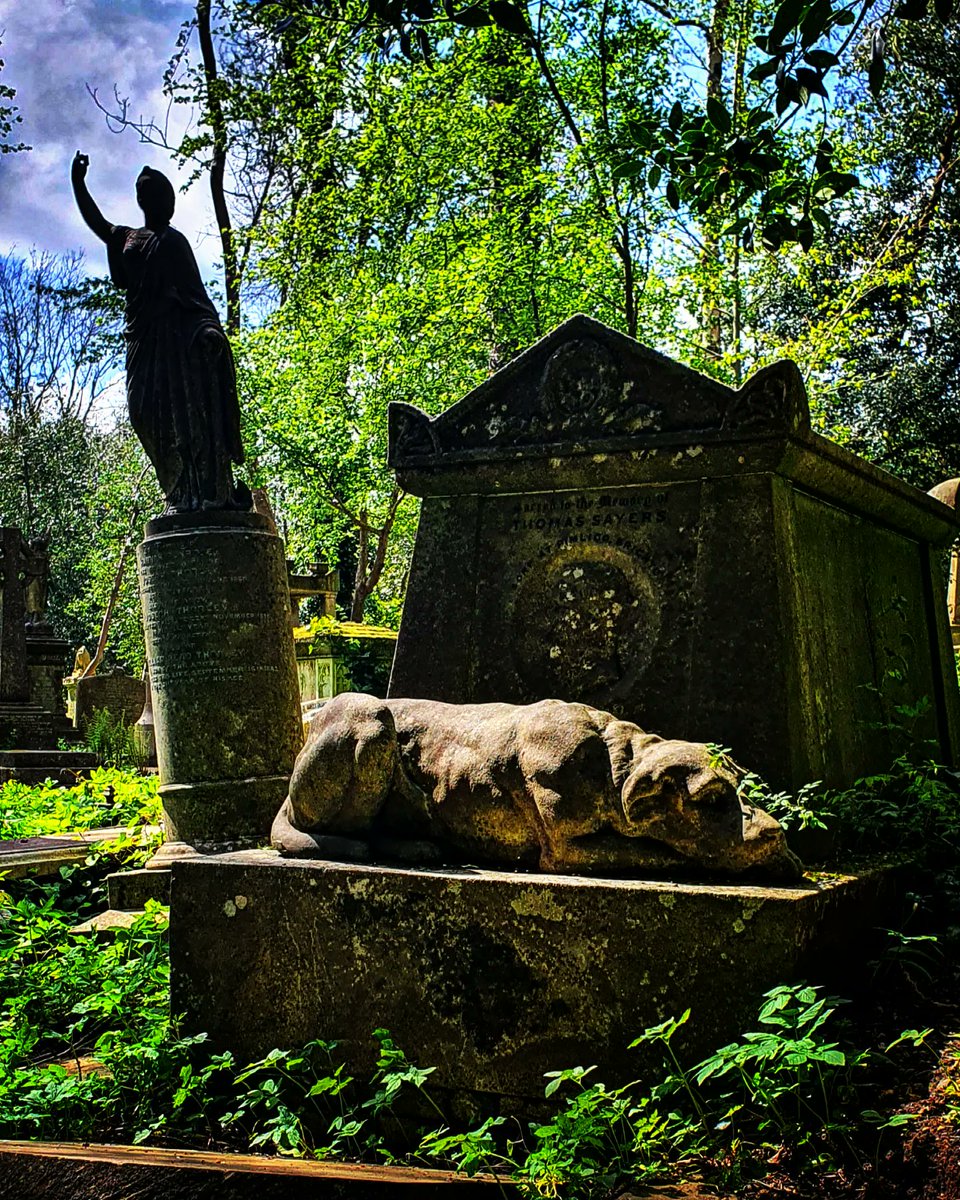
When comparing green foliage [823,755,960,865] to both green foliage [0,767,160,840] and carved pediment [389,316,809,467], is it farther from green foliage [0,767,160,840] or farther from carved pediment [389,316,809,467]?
green foliage [0,767,160,840]

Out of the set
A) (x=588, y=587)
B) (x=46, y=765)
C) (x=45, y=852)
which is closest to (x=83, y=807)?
(x=45, y=852)

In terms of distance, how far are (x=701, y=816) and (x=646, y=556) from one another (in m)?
1.34

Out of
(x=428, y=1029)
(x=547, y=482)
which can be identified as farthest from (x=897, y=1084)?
(x=547, y=482)

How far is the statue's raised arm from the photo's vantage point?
8.82m

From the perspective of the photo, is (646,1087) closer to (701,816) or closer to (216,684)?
(701,816)

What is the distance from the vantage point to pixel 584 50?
19.3 metres

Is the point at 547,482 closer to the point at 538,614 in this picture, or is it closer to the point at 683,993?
the point at 538,614

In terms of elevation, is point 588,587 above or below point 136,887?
above

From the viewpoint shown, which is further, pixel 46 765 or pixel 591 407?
pixel 46 765

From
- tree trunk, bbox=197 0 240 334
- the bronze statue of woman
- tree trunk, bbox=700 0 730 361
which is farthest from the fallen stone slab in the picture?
tree trunk, bbox=197 0 240 334

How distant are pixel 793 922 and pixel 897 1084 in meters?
0.42

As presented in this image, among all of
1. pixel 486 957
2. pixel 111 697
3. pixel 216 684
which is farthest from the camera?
pixel 111 697

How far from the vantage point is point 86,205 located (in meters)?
8.88

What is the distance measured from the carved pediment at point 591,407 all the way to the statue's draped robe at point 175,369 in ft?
12.6
